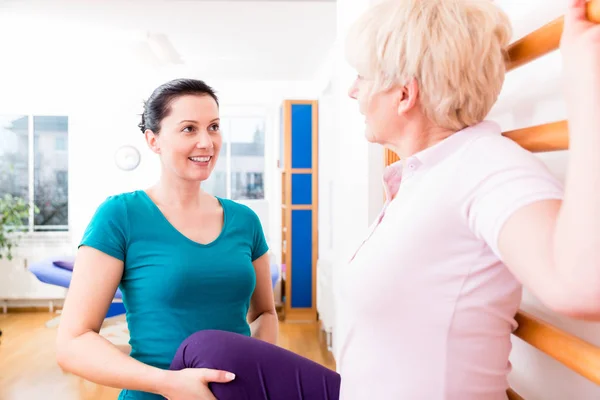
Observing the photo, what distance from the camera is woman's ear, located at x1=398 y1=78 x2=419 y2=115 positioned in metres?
0.75

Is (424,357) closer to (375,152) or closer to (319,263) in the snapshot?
(375,152)

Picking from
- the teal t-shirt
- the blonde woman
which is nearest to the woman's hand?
the teal t-shirt

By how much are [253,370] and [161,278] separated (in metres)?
0.36

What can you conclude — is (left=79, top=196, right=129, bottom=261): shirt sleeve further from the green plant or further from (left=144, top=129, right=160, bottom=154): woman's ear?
the green plant

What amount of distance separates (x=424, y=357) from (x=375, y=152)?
1.15m

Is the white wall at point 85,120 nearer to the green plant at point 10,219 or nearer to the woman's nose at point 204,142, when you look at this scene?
the green plant at point 10,219

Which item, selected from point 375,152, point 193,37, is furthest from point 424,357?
point 193,37

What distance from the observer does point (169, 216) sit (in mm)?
1407

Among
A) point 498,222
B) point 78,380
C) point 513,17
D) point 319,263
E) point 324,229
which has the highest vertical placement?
point 513,17

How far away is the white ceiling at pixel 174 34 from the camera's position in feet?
13.9

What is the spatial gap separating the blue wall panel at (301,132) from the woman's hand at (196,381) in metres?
4.36

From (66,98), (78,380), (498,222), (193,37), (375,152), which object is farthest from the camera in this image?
(66,98)

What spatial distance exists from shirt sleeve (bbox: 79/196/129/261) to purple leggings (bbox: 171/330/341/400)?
0.32m

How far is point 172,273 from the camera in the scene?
1.30 metres
